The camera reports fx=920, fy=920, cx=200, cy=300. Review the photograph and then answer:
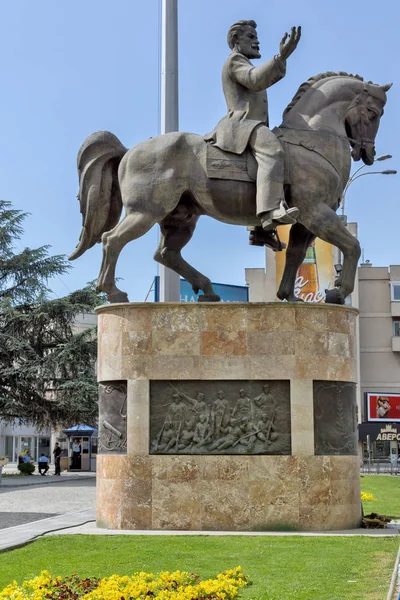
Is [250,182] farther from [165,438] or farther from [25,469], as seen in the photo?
[25,469]

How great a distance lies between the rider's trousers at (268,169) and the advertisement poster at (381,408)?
45.0 m

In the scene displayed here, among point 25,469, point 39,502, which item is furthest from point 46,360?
point 39,502

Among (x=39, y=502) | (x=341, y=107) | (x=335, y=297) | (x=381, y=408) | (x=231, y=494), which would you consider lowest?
(x=39, y=502)

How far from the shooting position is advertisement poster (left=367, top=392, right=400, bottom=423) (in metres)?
58.1

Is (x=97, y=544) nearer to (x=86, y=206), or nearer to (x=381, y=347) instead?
(x=86, y=206)

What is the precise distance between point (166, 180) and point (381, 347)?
183 feet

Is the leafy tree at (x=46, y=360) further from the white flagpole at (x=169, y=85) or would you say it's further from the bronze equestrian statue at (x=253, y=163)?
the bronze equestrian statue at (x=253, y=163)

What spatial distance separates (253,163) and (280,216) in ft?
4.16

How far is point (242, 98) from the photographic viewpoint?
15.3 metres

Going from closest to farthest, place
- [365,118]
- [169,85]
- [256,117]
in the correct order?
[256,117] < [365,118] < [169,85]

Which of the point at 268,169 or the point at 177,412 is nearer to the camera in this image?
the point at 177,412

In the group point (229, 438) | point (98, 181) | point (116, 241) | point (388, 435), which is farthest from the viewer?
point (388, 435)

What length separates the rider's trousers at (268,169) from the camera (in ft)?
47.7

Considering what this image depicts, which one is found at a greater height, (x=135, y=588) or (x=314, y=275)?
(x=314, y=275)
